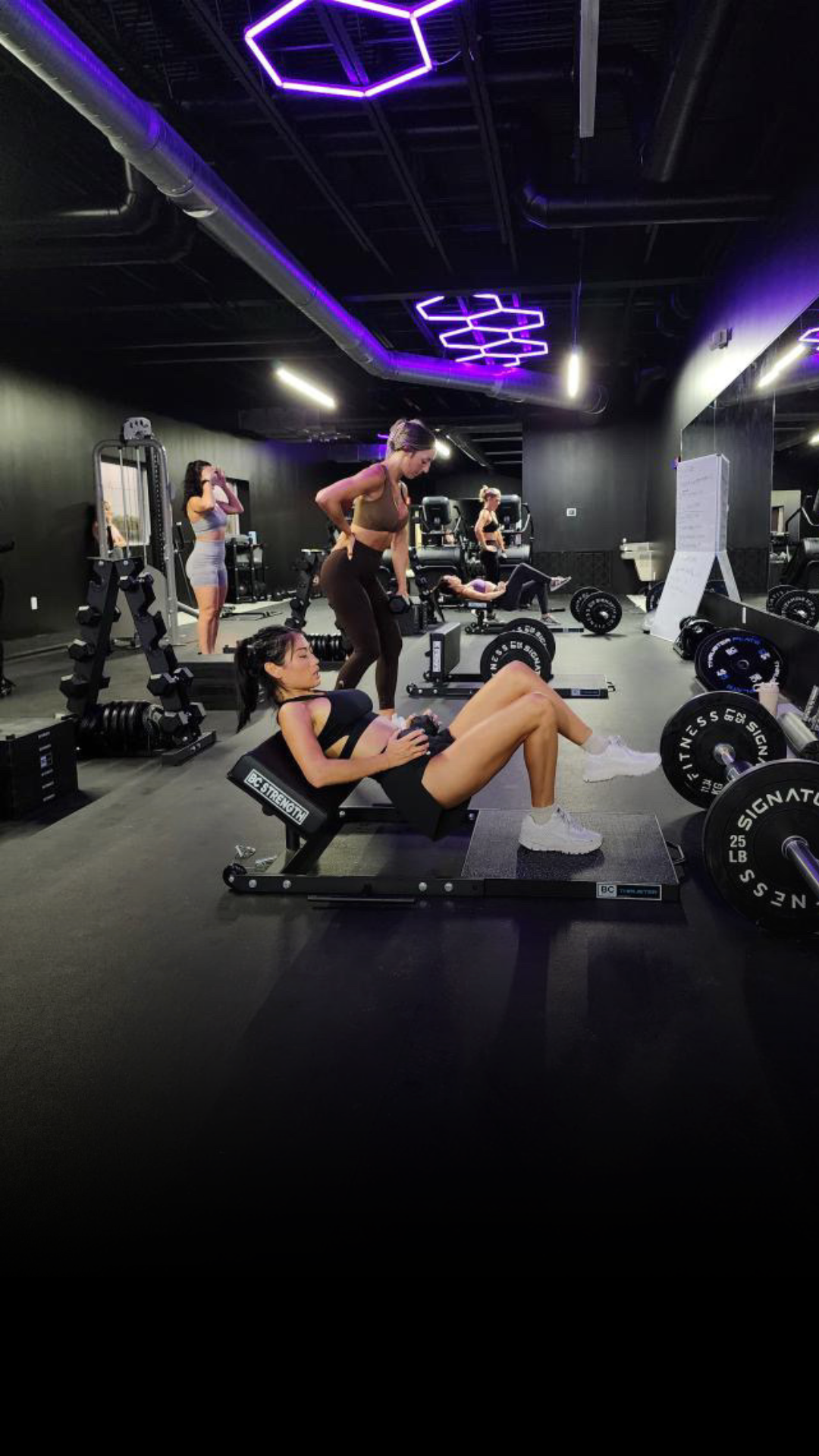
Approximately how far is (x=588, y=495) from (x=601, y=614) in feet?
22.9

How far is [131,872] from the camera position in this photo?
2.81 metres

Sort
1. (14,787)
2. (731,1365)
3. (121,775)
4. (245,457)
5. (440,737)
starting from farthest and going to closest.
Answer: (245,457) < (121,775) < (14,787) < (440,737) < (731,1365)

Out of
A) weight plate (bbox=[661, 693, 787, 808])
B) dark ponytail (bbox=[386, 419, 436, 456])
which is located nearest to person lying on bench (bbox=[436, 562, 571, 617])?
dark ponytail (bbox=[386, 419, 436, 456])

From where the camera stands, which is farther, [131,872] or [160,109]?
[160,109]

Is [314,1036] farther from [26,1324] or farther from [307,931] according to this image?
[26,1324]

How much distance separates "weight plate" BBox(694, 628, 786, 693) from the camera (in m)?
5.04

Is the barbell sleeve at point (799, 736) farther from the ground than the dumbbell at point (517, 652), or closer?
closer

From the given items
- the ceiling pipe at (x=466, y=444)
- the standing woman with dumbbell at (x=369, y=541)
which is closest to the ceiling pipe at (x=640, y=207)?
the standing woman with dumbbell at (x=369, y=541)

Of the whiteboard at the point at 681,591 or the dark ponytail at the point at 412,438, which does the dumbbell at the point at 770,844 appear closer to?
the dark ponytail at the point at 412,438

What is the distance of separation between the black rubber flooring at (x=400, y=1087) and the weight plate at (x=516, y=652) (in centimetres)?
275

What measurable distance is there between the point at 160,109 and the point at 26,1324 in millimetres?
6159

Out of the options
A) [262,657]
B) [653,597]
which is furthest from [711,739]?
[653,597]

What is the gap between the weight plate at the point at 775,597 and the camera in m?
6.30

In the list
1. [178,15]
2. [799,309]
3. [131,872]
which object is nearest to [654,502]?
[799,309]
